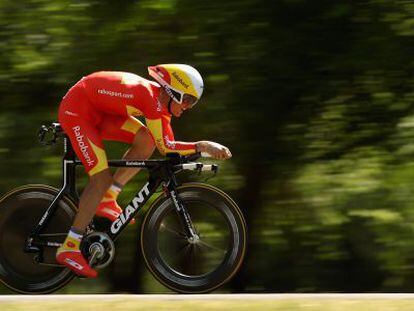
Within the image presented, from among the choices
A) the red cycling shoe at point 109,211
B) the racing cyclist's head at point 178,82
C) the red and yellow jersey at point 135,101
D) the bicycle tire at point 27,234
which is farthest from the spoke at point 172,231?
the racing cyclist's head at point 178,82

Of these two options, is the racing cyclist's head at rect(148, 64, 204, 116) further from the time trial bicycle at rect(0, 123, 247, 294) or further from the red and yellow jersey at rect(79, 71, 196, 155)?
the time trial bicycle at rect(0, 123, 247, 294)

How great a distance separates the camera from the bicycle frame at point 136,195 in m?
7.40

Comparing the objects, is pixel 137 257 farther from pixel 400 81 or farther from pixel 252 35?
pixel 400 81

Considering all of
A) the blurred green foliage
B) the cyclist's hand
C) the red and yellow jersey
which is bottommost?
the blurred green foliage

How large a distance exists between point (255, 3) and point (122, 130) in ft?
10.4

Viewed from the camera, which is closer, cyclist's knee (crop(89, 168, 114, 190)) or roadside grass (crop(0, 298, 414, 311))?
roadside grass (crop(0, 298, 414, 311))

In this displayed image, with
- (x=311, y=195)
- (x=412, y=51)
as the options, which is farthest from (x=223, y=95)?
(x=412, y=51)

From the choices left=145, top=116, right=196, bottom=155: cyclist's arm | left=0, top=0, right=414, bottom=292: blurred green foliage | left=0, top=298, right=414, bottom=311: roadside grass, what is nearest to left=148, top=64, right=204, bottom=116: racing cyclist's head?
left=145, top=116, right=196, bottom=155: cyclist's arm

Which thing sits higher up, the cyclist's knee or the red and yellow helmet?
the red and yellow helmet

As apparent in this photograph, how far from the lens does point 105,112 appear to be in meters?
7.53

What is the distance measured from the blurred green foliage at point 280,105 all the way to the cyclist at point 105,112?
8.47 ft

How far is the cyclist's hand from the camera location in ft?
23.4

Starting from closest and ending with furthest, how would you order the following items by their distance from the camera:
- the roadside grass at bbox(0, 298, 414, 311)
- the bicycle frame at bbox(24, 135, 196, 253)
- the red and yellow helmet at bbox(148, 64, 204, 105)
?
1. the roadside grass at bbox(0, 298, 414, 311)
2. the red and yellow helmet at bbox(148, 64, 204, 105)
3. the bicycle frame at bbox(24, 135, 196, 253)

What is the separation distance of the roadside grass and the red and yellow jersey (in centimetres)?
127
